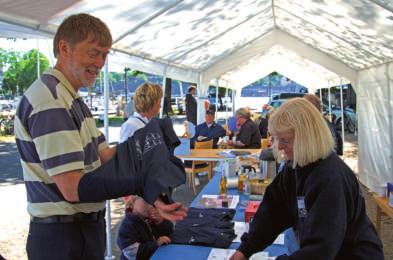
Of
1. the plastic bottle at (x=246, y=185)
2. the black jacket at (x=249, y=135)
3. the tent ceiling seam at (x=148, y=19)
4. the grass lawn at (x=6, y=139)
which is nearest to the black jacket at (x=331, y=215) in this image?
the plastic bottle at (x=246, y=185)

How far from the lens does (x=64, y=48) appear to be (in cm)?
140

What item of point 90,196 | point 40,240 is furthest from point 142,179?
point 40,240

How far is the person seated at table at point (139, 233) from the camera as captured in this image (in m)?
2.31

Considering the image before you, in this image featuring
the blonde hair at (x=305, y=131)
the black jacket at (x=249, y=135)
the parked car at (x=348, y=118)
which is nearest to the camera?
the blonde hair at (x=305, y=131)

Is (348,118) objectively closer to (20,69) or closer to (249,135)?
(249,135)

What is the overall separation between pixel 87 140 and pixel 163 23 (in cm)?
352

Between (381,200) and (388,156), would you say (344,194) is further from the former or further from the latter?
(388,156)

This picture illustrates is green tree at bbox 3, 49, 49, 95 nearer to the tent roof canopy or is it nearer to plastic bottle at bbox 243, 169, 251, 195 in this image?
the tent roof canopy

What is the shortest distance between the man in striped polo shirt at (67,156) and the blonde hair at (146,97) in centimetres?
229

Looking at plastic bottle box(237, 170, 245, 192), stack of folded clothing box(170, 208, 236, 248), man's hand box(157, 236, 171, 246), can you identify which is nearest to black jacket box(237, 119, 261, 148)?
plastic bottle box(237, 170, 245, 192)

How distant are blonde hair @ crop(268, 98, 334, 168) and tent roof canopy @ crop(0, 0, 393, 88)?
167 cm

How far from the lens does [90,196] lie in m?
1.21

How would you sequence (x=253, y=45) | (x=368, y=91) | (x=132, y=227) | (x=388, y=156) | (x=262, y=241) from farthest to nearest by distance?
1. (x=253, y=45)
2. (x=368, y=91)
3. (x=388, y=156)
4. (x=132, y=227)
5. (x=262, y=241)

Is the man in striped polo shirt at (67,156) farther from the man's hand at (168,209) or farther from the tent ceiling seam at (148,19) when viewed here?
the tent ceiling seam at (148,19)
